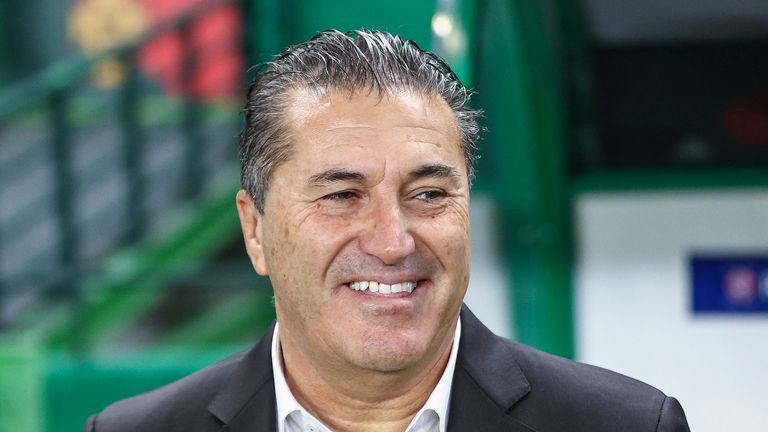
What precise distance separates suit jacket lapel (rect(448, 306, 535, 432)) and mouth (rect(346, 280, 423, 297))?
23 centimetres

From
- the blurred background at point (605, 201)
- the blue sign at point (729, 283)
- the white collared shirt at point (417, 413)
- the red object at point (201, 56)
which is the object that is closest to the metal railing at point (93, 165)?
the red object at point (201, 56)

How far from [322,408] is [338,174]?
1.31ft

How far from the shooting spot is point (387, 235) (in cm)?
196

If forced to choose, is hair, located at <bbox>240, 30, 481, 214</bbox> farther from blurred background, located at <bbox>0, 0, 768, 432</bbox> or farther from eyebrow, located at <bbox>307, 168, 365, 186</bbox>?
blurred background, located at <bbox>0, 0, 768, 432</bbox>

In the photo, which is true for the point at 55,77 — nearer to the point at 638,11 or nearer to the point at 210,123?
the point at 210,123

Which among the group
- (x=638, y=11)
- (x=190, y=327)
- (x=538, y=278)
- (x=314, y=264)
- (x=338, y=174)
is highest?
(x=638, y=11)

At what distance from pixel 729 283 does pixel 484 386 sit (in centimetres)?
251

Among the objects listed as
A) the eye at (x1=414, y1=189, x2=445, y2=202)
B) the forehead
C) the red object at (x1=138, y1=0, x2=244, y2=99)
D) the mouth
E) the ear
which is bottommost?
the mouth

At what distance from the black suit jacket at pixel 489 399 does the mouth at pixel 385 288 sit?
0.75ft

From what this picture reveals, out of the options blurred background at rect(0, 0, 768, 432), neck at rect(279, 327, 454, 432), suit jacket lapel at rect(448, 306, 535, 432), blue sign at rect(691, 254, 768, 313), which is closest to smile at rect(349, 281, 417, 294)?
neck at rect(279, 327, 454, 432)

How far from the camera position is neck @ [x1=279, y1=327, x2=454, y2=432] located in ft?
6.79

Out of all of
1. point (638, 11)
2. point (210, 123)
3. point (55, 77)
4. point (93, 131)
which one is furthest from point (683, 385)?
point (93, 131)

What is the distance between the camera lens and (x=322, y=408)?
2148 millimetres

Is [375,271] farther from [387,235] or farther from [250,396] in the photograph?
[250,396]
